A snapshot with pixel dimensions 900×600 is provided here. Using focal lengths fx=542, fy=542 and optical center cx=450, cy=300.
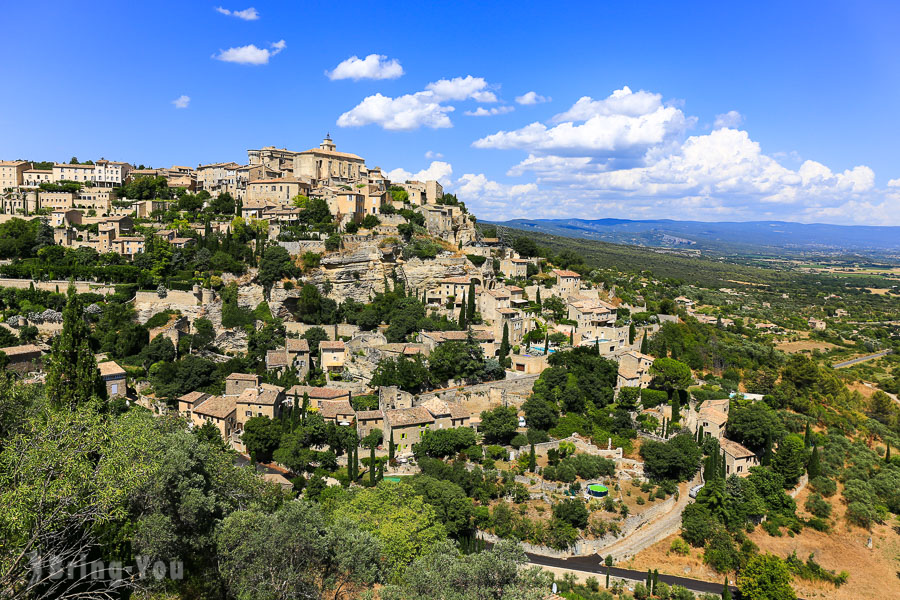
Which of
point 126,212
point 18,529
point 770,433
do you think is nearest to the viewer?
point 18,529

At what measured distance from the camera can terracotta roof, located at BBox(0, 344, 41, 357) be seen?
112ft

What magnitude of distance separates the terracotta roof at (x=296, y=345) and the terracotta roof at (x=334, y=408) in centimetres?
539

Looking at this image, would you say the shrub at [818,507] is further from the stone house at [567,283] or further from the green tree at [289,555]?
the green tree at [289,555]

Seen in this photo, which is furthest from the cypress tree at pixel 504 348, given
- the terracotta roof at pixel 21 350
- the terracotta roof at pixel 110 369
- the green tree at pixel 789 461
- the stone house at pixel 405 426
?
the terracotta roof at pixel 21 350

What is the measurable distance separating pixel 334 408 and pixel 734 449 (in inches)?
979

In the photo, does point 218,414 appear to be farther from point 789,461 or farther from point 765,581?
point 789,461

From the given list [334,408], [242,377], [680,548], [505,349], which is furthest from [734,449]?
[242,377]

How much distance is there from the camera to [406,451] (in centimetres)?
3198

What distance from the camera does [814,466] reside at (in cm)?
3481

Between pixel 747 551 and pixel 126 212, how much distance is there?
60.6 m

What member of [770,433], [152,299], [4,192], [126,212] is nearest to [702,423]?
[770,433]

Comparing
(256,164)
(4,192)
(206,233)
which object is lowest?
(206,233)

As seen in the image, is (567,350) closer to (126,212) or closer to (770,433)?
(770,433)

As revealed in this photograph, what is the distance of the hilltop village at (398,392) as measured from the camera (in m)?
22.1
